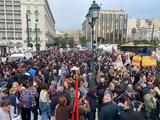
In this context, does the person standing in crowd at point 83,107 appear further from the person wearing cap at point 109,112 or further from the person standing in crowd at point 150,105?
the person standing in crowd at point 150,105

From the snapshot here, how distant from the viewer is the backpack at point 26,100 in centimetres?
936

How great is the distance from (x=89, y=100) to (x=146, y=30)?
152713 millimetres

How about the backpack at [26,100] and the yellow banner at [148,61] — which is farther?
the yellow banner at [148,61]

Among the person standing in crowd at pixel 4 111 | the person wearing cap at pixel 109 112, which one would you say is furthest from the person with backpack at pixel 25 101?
the person wearing cap at pixel 109 112

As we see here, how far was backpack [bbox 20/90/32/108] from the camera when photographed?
9359 mm

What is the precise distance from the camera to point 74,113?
739 centimetres

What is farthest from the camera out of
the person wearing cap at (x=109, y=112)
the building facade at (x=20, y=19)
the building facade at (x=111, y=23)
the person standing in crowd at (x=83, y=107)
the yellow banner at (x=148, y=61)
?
the building facade at (x=111, y=23)

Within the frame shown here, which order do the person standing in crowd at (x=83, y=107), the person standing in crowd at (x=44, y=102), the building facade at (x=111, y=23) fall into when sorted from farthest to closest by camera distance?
the building facade at (x=111, y=23) → the person standing in crowd at (x=44, y=102) → the person standing in crowd at (x=83, y=107)

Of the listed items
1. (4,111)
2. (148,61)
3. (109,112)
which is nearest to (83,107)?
(109,112)

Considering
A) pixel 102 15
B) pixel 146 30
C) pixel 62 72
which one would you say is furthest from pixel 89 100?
pixel 146 30

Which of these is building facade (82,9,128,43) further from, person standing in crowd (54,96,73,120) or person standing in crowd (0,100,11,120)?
person standing in crowd (0,100,11,120)

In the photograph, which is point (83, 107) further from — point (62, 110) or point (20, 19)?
point (20, 19)

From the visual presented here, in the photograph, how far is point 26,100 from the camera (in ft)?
31.0

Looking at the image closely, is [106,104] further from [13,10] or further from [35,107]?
[13,10]
